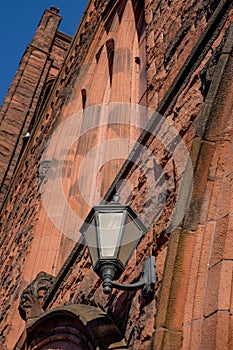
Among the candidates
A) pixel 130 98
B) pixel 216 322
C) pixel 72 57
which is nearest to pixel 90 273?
pixel 216 322

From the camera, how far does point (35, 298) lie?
5.73 m

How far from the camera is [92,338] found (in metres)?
3.64

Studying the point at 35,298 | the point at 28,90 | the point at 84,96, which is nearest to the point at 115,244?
the point at 35,298

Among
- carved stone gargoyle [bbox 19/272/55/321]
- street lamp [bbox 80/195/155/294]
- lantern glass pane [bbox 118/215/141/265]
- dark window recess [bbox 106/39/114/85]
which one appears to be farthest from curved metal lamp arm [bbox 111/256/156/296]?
dark window recess [bbox 106/39/114/85]

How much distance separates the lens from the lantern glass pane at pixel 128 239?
11.1 feet

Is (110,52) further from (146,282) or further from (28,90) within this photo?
(28,90)

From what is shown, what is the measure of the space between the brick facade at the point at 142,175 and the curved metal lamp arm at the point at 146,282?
1.4 inches

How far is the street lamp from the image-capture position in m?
3.29

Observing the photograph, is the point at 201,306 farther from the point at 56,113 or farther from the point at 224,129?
the point at 56,113

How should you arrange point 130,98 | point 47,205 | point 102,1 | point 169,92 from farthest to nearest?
point 102,1 < point 47,205 < point 130,98 < point 169,92

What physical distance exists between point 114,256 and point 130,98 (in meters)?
3.74

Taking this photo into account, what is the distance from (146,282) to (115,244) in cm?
24

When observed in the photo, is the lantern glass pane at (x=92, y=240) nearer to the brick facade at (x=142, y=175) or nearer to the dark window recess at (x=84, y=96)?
the brick facade at (x=142, y=175)

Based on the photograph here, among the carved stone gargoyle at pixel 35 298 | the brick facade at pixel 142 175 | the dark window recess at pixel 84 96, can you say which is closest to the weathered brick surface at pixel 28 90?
the brick facade at pixel 142 175
